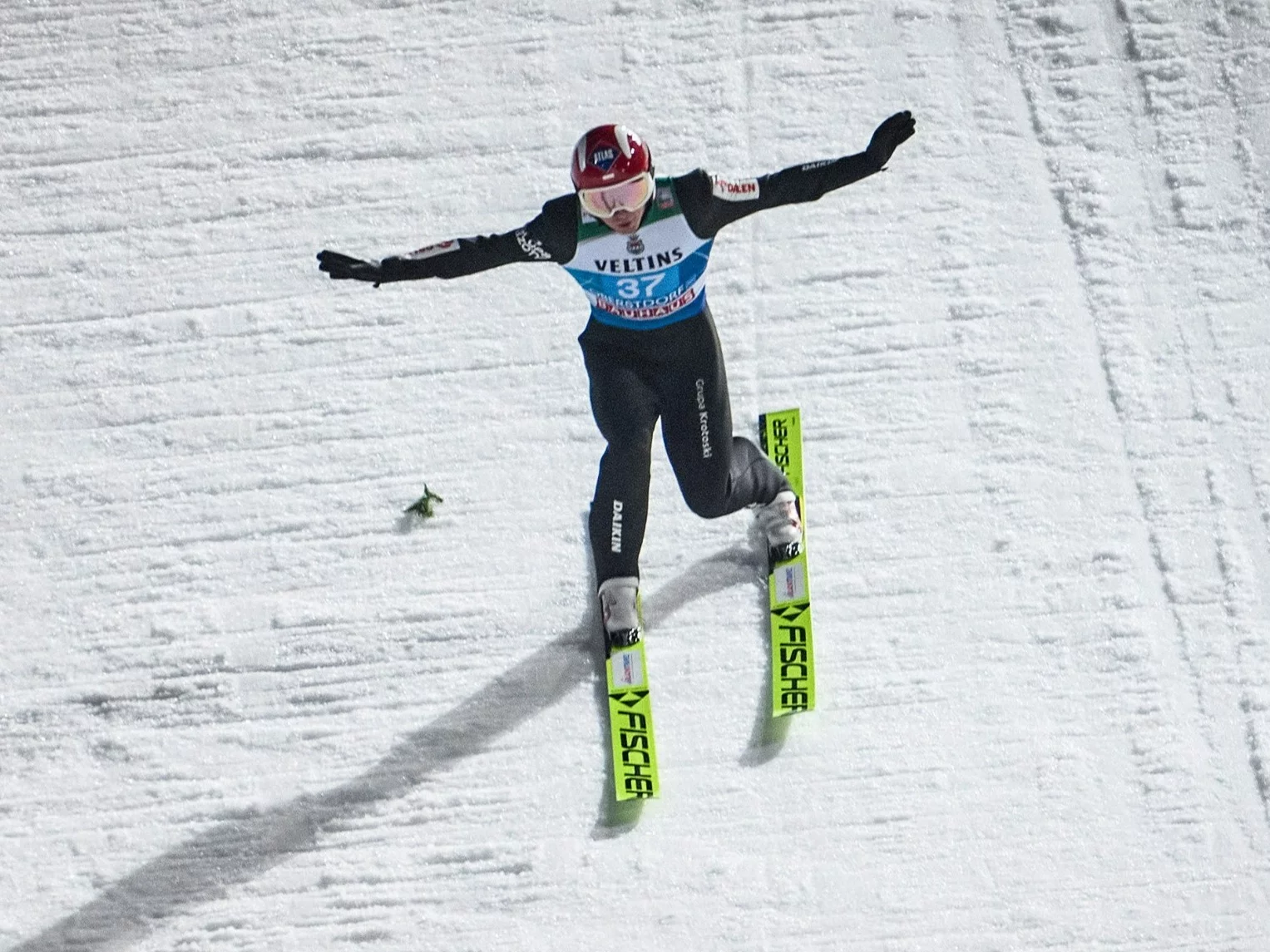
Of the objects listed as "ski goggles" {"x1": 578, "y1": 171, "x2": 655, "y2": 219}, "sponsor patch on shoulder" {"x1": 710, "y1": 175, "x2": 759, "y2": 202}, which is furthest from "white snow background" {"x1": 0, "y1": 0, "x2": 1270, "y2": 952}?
"ski goggles" {"x1": 578, "y1": 171, "x2": 655, "y2": 219}

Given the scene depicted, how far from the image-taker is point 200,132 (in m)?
5.59

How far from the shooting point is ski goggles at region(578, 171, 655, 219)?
3.60m

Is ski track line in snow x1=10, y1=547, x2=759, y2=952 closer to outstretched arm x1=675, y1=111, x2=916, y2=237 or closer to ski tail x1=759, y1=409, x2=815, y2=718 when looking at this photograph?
ski tail x1=759, y1=409, x2=815, y2=718

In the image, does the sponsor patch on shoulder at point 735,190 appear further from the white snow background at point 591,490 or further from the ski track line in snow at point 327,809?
the ski track line in snow at point 327,809

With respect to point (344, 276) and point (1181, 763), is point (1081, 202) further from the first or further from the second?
point (344, 276)

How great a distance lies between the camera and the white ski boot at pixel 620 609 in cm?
424

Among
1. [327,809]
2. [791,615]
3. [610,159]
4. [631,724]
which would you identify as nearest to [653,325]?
[610,159]

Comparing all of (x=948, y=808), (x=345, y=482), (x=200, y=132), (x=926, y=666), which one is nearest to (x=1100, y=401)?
(x=926, y=666)

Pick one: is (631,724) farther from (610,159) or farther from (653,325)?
(610,159)

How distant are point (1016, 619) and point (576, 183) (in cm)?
194

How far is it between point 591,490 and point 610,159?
4.66 ft

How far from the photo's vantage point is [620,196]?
3.61m

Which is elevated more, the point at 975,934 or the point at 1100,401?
the point at 1100,401

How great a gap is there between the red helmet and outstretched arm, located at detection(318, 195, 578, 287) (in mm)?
202
